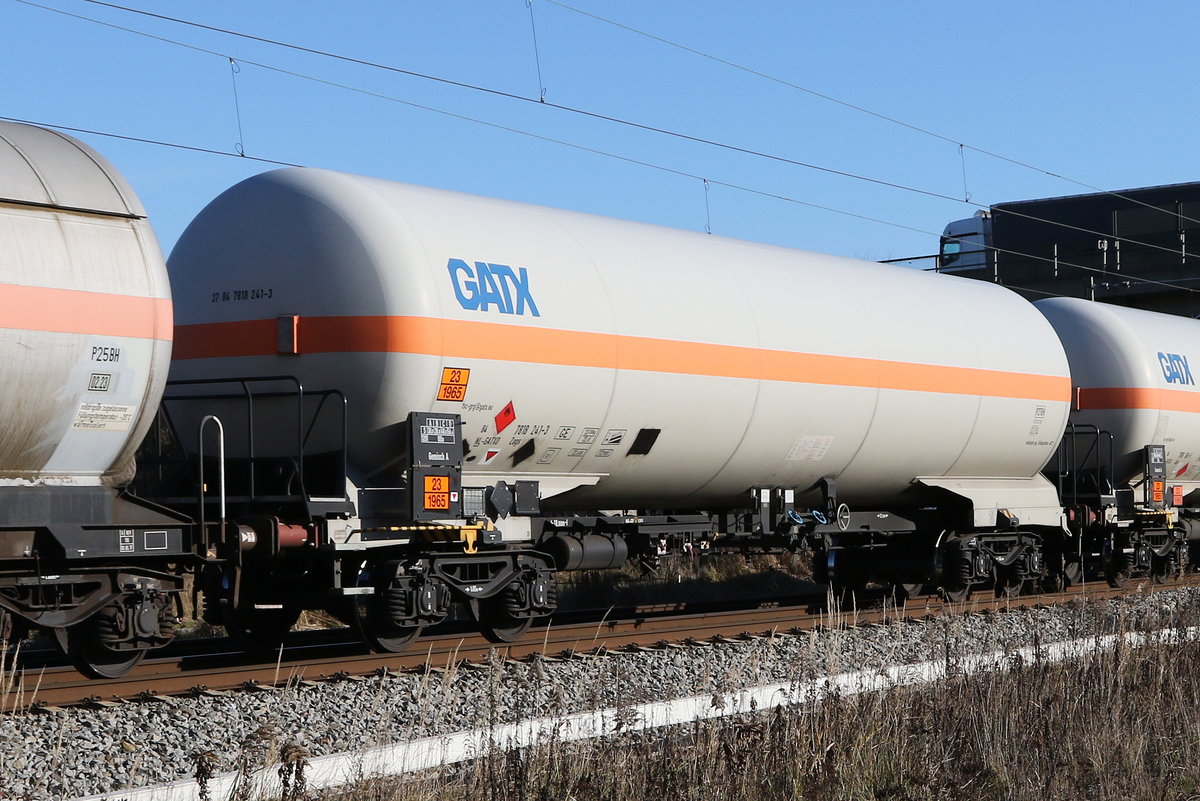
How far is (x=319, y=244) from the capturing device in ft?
36.0

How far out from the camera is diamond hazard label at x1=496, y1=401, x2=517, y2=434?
1139 centimetres

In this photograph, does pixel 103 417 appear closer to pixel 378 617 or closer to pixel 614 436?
pixel 378 617

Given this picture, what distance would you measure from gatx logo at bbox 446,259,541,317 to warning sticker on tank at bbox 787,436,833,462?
3.85 meters

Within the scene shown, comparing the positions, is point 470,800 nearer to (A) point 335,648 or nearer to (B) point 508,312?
(B) point 508,312

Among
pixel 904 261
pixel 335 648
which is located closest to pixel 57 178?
pixel 335 648

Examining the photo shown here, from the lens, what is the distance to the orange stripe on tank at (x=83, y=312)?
835 centimetres

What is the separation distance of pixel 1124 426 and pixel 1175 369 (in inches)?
60.9

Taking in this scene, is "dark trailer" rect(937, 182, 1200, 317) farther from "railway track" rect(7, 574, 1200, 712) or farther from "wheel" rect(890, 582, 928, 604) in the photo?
"railway track" rect(7, 574, 1200, 712)

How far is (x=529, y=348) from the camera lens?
11.4 metres

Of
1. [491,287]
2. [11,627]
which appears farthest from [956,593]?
[11,627]

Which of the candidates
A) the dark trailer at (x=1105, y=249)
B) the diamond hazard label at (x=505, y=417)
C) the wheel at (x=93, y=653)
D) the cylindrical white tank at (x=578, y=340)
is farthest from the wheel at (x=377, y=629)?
the dark trailer at (x=1105, y=249)

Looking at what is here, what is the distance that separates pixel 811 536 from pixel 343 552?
6277 mm

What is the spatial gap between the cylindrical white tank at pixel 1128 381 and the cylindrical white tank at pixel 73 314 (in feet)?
46.0

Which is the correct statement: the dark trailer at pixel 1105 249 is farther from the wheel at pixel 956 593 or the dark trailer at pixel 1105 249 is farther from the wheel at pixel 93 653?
the wheel at pixel 93 653
